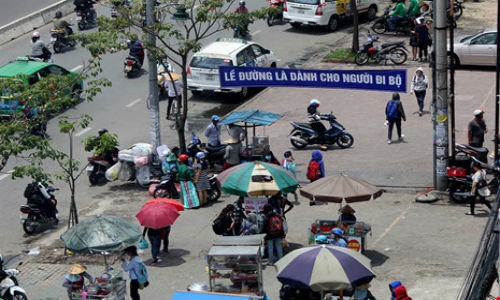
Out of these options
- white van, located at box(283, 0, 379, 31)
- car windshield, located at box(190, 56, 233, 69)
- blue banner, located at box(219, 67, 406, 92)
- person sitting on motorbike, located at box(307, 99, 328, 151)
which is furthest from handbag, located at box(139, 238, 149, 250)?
white van, located at box(283, 0, 379, 31)

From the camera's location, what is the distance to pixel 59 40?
3681 centimetres

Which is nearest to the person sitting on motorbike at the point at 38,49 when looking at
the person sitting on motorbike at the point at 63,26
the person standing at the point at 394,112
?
the person sitting on motorbike at the point at 63,26

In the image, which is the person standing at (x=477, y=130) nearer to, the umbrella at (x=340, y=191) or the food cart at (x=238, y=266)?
the umbrella at (x=340, y=191)

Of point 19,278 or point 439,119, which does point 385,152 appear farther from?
point 19,278

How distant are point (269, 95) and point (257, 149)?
7.24 metres

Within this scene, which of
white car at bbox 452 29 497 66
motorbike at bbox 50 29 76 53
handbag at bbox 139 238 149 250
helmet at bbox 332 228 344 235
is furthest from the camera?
motorbike at bbox 50 29 76 53

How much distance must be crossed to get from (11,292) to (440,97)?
418 inches

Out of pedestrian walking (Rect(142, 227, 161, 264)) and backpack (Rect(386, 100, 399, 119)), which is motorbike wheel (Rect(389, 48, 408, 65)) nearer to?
backpack (Rect(386, 100, 399, 119))

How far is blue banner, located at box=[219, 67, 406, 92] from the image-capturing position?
2427 centimetres

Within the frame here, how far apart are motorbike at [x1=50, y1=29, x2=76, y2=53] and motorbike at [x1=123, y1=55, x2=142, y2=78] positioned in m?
3.36

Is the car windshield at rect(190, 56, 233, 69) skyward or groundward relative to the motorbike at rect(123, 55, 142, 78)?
skyward

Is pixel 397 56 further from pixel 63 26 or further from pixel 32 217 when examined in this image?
pixel 32 217

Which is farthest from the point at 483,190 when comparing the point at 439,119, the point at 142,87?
the point at 142,87

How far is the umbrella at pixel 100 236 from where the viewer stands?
18219 millimetres
